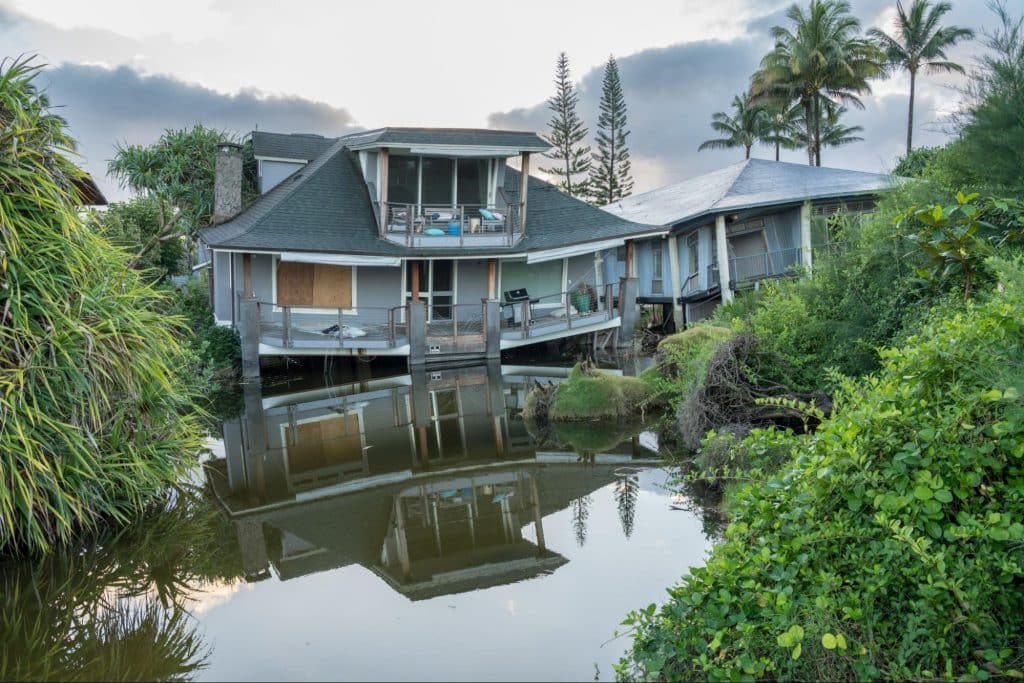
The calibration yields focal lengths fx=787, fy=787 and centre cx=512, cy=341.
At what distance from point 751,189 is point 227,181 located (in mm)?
17624

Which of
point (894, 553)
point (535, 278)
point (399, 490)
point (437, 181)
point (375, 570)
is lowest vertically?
point (375, 570)

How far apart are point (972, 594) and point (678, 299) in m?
25.1

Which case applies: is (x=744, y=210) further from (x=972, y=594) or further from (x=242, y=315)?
(x=972, y=594)

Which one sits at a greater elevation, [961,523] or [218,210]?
[218,210]

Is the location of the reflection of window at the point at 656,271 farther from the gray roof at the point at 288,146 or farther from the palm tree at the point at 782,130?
the palm tree at the point at 782,130

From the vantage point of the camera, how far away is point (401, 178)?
925 inches

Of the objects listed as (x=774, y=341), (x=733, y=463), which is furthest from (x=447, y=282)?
(x=733, y=463)

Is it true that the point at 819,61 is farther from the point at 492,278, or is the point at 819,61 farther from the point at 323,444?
the point at 323,444

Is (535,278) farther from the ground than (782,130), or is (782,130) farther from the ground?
(782,130)

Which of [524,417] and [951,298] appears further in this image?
[524,417]

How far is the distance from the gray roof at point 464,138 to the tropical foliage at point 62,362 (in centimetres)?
1431

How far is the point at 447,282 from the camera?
78.7ft

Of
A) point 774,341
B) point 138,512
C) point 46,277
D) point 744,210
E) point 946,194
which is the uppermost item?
point 744,210

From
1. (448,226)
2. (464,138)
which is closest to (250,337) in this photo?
(448,226)
